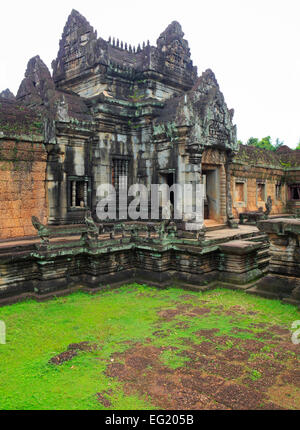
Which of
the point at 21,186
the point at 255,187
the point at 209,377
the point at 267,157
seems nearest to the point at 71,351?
the point at 209,377

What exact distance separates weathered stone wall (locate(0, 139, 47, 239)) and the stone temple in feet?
0.10

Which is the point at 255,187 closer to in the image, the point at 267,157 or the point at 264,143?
the point at 267,157

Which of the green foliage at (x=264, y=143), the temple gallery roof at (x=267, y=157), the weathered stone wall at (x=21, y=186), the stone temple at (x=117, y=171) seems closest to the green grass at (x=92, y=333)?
the stone temple at (x=117, y=171)

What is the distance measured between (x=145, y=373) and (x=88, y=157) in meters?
8.36

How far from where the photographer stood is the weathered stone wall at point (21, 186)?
975cm

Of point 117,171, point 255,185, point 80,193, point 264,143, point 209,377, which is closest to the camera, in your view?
point 209,377

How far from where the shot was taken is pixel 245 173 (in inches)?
669

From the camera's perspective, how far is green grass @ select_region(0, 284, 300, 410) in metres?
4.42

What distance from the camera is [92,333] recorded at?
6469mm

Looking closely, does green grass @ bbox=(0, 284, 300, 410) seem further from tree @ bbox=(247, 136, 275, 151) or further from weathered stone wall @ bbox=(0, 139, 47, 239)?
tree @ bbox=(247, 136, 275, 151)

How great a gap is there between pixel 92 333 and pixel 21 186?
18.0ft

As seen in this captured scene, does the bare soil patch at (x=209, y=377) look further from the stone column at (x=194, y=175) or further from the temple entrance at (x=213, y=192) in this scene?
the temple entrance at (x=213, y=192)
